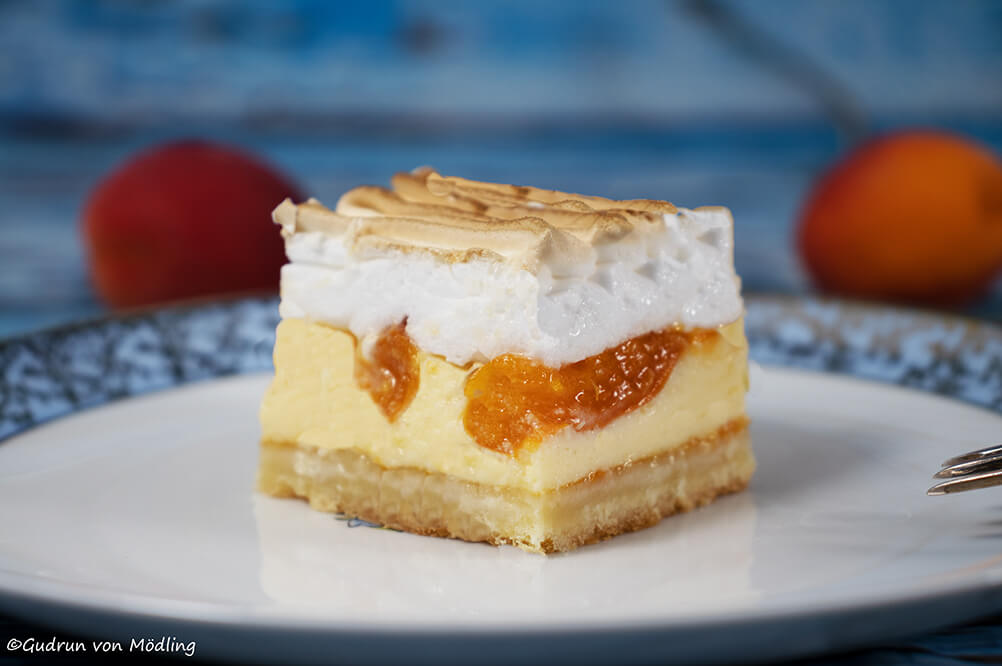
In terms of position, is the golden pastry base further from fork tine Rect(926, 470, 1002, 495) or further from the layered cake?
fork tine Rect(926, 470, 1002, 495)

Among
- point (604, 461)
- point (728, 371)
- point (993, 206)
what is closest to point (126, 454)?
point (604, 461)

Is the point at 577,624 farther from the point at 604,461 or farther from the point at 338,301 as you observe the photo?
the point at 338,301

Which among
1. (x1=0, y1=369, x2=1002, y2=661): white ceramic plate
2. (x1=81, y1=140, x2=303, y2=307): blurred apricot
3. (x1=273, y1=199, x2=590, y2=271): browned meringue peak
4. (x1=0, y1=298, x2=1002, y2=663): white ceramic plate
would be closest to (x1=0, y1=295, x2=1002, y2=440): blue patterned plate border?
(x1=0, y1=298, x2=1002, y2=663): white ceramic plate

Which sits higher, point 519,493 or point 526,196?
point 526,196

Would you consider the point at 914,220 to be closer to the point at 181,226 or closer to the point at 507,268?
the point at 507,268

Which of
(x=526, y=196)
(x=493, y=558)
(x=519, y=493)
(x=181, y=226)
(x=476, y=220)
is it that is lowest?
(x=493, y=558)

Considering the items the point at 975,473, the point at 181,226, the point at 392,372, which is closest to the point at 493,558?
the point at 392,372

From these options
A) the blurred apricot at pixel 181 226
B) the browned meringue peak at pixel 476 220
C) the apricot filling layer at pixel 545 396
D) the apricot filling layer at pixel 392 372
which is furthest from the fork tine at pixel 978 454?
the blurred apricot at pixel 181 226
